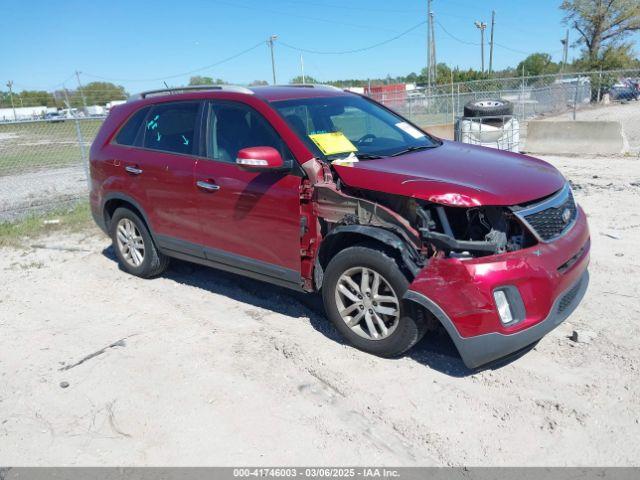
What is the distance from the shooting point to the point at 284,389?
3600 millimetres

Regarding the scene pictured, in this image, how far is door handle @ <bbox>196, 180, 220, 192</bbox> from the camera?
4.57 metres

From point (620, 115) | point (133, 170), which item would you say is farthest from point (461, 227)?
point (620, 115)

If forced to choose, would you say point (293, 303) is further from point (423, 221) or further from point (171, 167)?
point (423, 221)

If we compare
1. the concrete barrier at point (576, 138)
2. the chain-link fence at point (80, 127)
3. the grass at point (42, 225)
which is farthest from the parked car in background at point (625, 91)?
the grass at point (42, 225)

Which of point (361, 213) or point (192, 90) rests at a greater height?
point (192, 90)

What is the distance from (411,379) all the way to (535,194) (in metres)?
1.44

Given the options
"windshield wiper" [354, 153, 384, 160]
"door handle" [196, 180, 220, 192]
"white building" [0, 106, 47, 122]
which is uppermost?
"white building" [0, 106, 47, 122]

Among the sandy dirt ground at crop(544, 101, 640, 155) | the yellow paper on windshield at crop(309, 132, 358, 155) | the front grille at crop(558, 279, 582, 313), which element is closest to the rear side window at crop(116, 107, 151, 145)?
the yellow paper on windshield at crop(309, 132, 358, 155)

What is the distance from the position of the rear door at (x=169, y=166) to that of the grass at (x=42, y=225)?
11.2ft

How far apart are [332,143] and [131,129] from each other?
249 cm

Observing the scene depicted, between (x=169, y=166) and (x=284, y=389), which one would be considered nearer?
(x=284, y=389)

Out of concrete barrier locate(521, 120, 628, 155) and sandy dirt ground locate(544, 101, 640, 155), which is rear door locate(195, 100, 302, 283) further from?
sandy dirt ground locate(544, 101, 640, 155)

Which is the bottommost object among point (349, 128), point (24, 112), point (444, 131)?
point (444, 131)

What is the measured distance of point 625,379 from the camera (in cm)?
342
